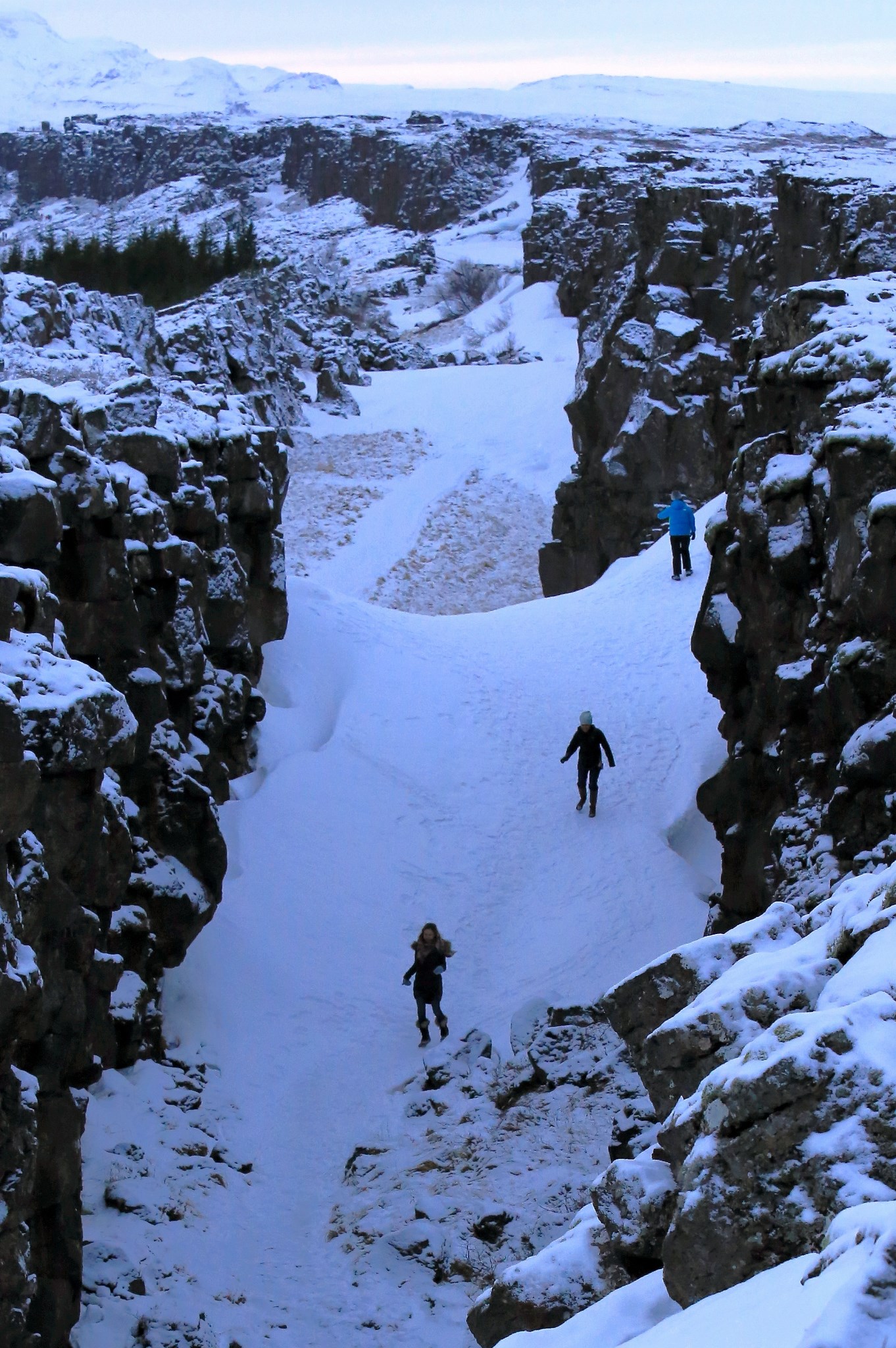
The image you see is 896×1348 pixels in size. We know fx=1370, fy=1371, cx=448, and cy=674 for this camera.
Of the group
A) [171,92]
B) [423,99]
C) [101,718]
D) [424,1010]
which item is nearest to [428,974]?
[424,1010]

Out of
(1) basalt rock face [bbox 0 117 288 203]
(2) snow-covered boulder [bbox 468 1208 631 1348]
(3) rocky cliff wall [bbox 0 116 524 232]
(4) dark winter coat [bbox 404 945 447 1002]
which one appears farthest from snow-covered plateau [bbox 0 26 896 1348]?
(1) basalt rock face [bbox 0 117 288 203]

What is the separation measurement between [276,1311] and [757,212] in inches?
1145

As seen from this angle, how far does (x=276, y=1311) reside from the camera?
9.89 m

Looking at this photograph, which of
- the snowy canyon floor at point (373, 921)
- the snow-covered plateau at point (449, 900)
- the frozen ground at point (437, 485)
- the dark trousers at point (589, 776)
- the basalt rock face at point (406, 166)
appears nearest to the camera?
the snow-covered plateau at point (449, 900)

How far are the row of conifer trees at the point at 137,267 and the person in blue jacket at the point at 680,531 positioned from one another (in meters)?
33.3

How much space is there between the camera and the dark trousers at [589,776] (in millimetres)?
16764

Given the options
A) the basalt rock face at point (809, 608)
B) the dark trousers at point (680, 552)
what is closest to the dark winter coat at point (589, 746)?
the basalt rock face at point (809, 608)

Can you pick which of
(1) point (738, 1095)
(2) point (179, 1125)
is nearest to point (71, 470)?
(2) point (179, 1125)

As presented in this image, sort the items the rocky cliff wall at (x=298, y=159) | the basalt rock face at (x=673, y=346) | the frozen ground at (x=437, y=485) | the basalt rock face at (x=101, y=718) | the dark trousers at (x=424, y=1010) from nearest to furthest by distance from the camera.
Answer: the basalt rock face at (x=101, y=718), the dark trousers at (x=424, y=1010), the basalt rock face at (x=673, y=346), the frozen ground at (x=437, y=485), the rocky cliff wall at (x=298, y=159)

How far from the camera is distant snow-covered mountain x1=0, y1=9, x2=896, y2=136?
118562 millimetres

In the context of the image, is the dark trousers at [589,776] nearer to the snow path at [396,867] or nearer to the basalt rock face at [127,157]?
the snow path at [396,867]

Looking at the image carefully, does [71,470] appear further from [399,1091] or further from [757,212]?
[757,212]

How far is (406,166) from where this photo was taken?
99.8 meters

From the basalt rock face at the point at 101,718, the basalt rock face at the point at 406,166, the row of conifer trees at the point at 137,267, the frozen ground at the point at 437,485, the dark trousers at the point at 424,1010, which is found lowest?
the dark trousers at the point at 424,1010
